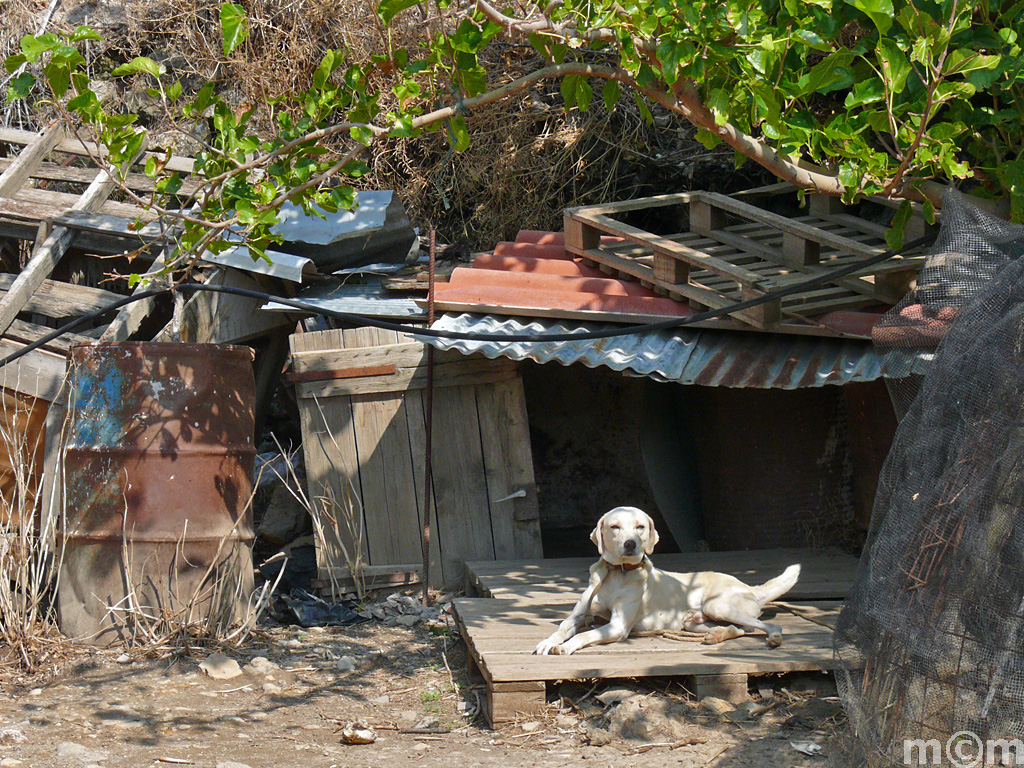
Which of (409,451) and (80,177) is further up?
(80,177)

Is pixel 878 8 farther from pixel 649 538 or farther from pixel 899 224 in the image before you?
pixel 649 538

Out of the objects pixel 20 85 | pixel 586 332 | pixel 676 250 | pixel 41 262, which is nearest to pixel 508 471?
pixel 586 332

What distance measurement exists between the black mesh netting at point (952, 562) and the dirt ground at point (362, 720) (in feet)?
2.94

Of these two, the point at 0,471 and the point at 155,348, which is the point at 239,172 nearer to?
the point at 155,348

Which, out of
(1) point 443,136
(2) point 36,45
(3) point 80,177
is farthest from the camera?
(1) point 443,136

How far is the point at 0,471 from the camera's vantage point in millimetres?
5805

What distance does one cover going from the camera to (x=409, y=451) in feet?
20.9

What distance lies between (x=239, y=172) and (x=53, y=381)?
2475 millimetres

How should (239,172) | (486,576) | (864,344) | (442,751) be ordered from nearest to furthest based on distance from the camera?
(442,751)
(239,172)
(864,344)
(486,576)

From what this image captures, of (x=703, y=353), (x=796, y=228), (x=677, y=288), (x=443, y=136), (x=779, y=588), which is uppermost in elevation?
(x=443, y=136)

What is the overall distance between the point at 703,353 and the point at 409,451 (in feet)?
7.07

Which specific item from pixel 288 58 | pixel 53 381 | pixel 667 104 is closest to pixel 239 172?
pixel 667 104

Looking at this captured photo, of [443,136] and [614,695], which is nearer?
[614,695]

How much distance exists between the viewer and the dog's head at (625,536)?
4.23m
